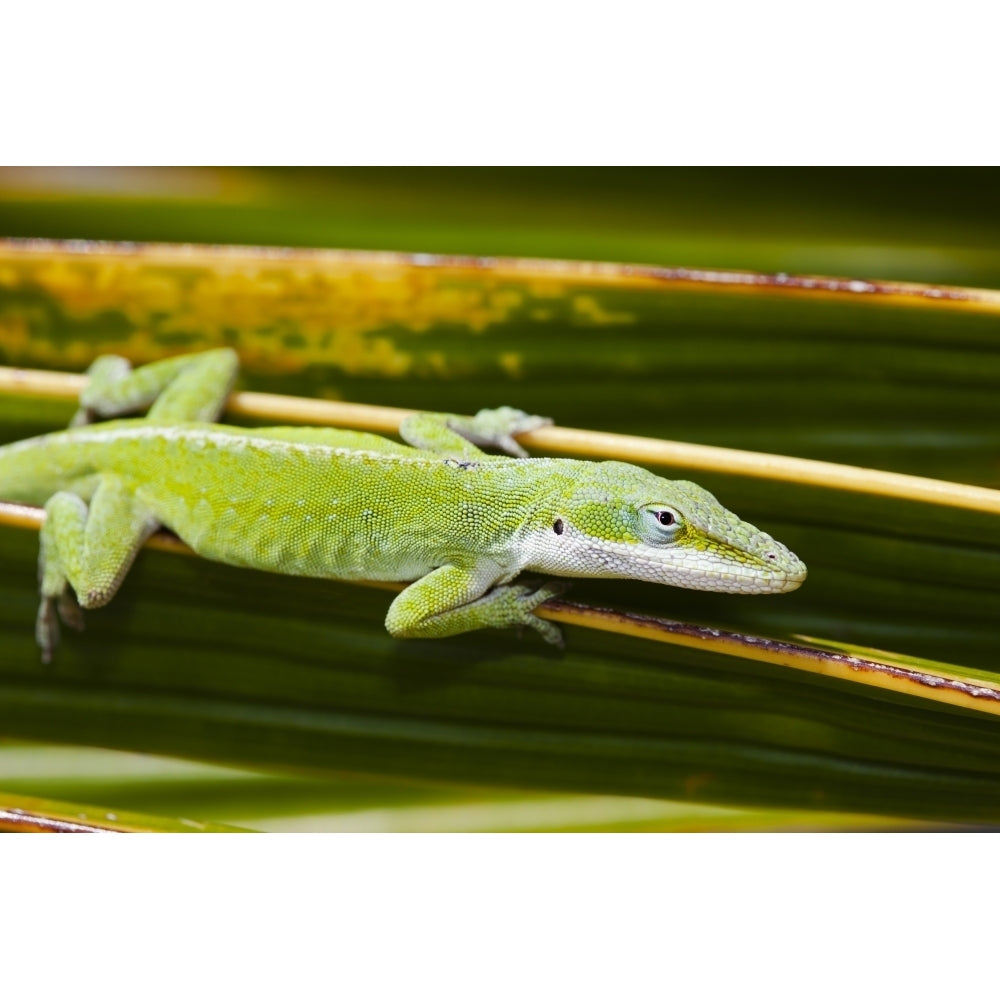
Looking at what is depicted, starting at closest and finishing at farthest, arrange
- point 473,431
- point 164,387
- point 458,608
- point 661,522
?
point 661,522 → point 458,608 → point 473,431 → point 164,387

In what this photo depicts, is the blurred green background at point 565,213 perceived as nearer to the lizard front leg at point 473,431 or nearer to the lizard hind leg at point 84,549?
the lizard front leg at point 473,431

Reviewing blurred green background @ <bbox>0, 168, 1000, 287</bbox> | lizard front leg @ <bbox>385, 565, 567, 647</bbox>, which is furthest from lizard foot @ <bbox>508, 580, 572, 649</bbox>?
blurred green background @ <bbox>0, 168, 1000, 287</bbox>

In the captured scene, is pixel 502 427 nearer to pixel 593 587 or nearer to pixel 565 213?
pixel 593 587

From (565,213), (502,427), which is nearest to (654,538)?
(502,427)

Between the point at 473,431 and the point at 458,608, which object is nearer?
the point at 458,608

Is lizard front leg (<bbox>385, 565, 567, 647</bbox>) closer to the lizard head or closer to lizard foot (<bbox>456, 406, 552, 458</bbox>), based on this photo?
the lizard head

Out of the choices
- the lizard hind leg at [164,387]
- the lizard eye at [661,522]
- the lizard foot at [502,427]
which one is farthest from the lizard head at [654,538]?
the lizard hind leg at [164,387]
